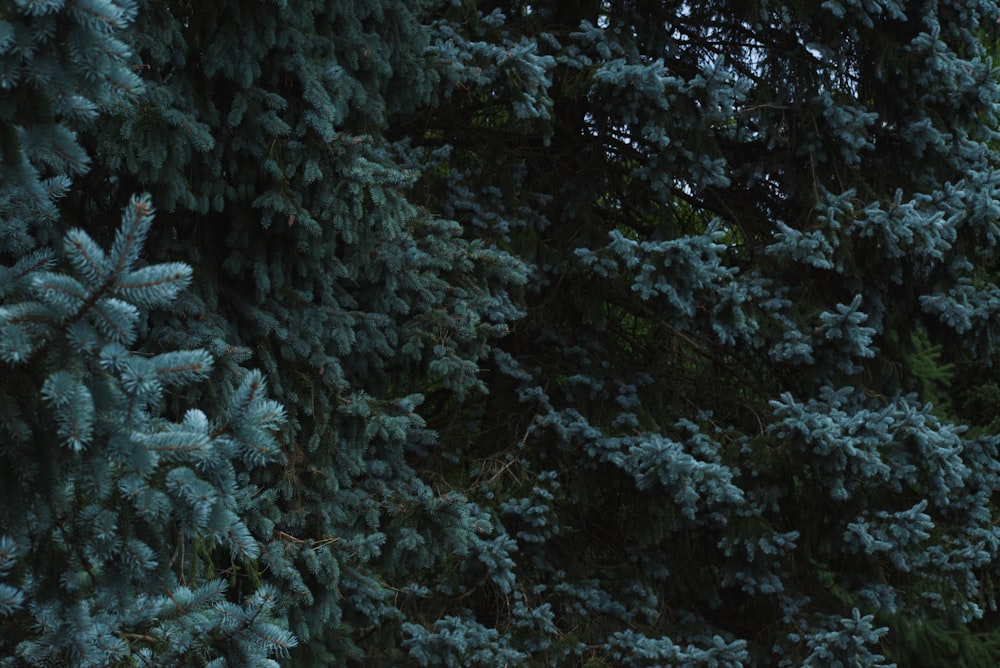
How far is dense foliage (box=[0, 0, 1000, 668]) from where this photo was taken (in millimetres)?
3832

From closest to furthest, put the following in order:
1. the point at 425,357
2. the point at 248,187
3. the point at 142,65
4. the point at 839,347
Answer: the point at 142,65
the point at 248,187
the point at 425,357
the point at 839,347

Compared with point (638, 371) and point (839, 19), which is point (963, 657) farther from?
point (839, 19)

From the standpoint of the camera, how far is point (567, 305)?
6117mm

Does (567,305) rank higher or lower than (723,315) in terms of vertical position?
higher

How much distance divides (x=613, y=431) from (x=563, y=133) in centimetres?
191

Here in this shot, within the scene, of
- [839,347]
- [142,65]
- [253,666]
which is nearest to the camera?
[253,666]

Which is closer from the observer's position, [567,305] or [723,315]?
[723,315]

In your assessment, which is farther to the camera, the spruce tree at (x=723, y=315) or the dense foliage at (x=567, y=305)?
the spruce tree at (x=723, y=315)

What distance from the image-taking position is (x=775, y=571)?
18.5ft

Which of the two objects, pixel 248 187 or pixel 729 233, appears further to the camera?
pixel 729 233

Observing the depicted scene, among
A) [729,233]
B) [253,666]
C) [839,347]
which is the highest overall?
[729,233]

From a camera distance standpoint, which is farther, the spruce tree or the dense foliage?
the spruce tree

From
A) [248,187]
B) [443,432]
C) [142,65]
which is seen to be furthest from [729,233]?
[142,65]

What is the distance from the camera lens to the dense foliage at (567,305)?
383 cm
